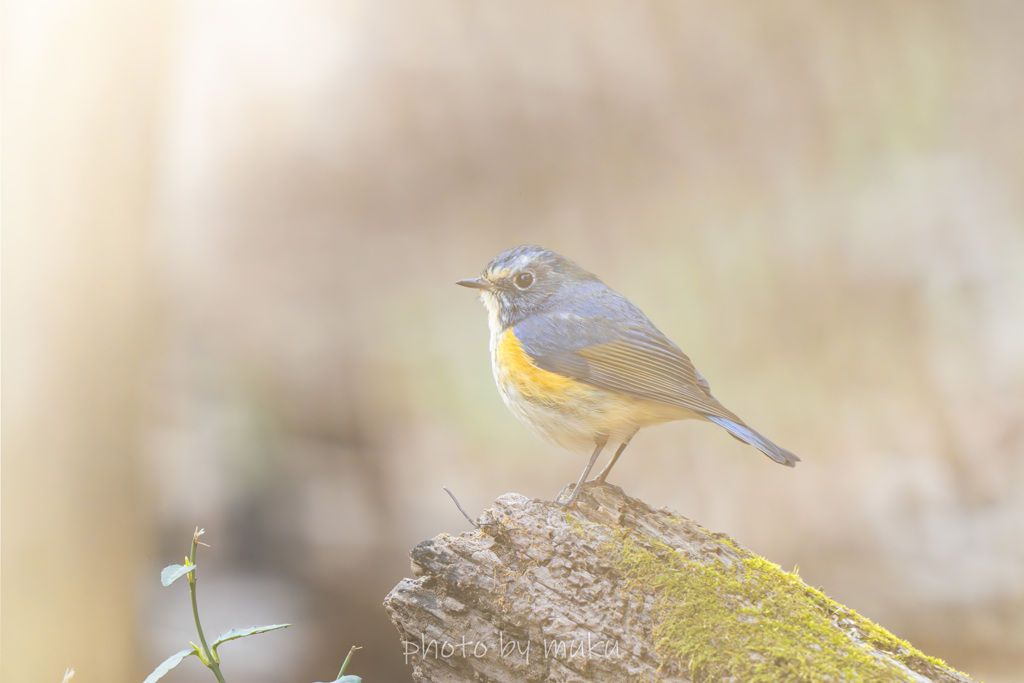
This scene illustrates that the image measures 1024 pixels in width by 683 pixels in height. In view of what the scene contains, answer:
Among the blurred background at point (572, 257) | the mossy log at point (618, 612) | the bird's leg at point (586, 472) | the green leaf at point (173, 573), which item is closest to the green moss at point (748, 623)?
the mossy log at point (618, 612)

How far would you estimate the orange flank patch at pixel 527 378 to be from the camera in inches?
69.2

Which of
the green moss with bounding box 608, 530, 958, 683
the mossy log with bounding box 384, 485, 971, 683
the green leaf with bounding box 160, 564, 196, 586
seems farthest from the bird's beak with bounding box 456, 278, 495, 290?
the green leaf with bounding box 160, 564, 196, 586

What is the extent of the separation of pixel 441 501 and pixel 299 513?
0.55m

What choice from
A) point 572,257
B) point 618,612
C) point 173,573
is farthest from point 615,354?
point 173,573

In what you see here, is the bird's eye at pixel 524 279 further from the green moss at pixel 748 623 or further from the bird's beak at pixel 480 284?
the green moss at pixel 748 623

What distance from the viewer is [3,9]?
6.61 feet

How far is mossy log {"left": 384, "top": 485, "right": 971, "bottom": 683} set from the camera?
4.40ft

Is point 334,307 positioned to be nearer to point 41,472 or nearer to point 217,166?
point 217,166

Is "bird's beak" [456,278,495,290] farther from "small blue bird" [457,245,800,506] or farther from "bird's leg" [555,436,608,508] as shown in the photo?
"bird's leg" [555,436,608,508]

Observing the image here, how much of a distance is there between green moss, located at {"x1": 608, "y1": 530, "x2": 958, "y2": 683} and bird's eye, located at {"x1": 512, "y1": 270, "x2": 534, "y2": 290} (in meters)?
0.77

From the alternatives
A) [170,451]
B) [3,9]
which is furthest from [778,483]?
[3,9]

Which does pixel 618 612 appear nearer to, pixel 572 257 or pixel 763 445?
pixel 763 445

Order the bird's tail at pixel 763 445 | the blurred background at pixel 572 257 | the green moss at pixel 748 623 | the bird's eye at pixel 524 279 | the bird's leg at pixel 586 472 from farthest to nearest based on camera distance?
the blurred background at pixel 572 257
the bird's eye at pixel 524 279
the bird's leg at pixel 586 472
the bird's tail at pixel 763 445
the green moss at pixel 748 623

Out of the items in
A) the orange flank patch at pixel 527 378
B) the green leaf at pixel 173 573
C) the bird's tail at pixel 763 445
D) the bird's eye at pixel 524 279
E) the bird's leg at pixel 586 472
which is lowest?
the green leaf at pixel 173 573
